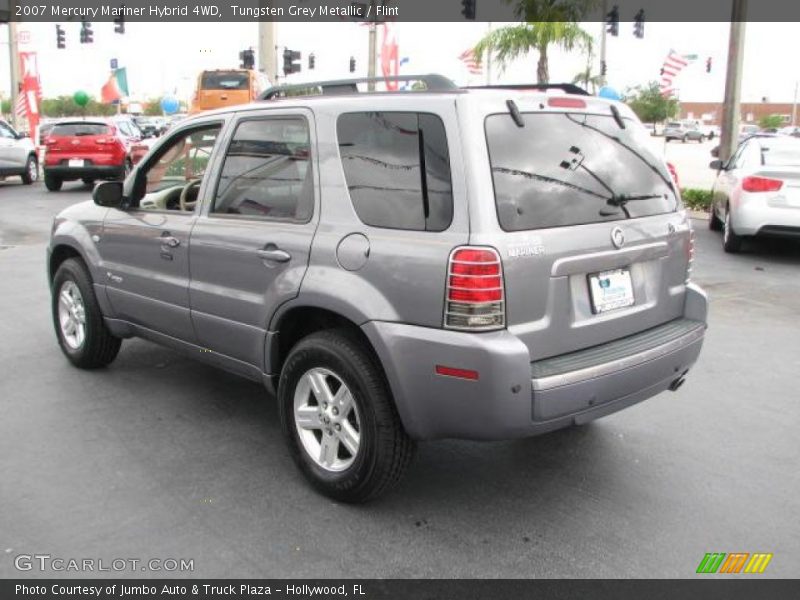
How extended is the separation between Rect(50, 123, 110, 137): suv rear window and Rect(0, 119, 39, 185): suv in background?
5.16ft

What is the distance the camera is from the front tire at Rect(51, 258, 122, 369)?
17.3 feet

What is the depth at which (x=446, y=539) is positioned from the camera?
3.29 m

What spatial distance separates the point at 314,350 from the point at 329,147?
36.6 inches

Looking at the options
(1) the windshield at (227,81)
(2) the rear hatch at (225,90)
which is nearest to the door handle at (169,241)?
(2) the rear hatch at (225,90)

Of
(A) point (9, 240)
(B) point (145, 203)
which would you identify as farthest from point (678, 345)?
(A) point (9, 240)

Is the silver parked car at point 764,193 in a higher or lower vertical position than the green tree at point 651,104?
lower

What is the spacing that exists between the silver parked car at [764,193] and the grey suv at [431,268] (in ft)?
20.0

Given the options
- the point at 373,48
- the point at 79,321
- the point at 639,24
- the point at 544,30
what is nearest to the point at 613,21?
the point at 639,24

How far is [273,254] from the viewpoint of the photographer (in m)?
3.75

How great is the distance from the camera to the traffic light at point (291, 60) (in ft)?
88.7

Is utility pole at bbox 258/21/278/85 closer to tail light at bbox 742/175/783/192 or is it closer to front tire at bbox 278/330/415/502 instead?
tail light at bbox 742/175/783/192

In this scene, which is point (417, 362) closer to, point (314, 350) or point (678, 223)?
point (314, 350)

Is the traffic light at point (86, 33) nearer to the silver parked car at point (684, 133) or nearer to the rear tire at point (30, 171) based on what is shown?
the rear tire at point (30, 171)

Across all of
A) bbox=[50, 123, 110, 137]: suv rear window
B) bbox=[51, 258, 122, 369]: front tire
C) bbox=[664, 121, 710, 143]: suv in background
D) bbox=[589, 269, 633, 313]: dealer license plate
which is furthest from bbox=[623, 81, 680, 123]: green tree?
bbox=[589, 269, 633, 313]: dealer license plate
